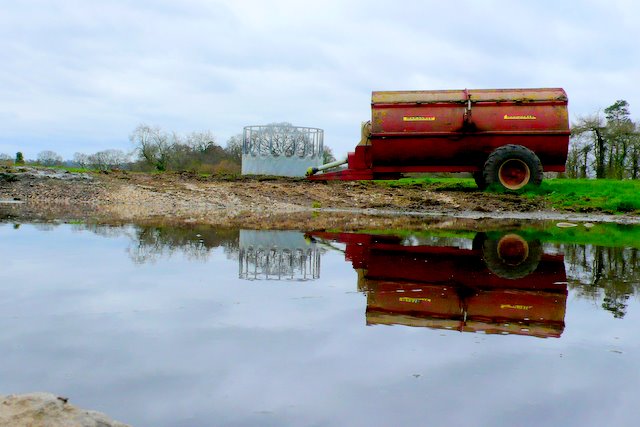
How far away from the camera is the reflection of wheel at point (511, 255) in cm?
559

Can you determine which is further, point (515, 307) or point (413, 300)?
point (413, 300)

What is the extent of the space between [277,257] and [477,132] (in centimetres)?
1078

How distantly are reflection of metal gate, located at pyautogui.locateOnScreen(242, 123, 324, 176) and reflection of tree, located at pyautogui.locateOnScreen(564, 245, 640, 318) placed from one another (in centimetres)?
1756

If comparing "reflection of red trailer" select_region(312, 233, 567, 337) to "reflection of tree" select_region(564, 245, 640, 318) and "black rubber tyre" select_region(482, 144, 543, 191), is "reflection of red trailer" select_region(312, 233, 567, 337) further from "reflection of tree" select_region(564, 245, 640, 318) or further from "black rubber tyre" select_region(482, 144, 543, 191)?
"black rubber tyre" select_region(482, 144, 543, 191)

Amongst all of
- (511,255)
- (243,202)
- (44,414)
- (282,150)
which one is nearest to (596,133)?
(282,150)

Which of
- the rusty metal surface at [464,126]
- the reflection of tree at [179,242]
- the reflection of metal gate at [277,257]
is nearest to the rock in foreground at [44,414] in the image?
the reflection of metal gate at [277,257]

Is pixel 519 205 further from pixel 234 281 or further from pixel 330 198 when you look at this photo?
pixel 234 281

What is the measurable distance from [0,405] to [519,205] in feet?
44.5

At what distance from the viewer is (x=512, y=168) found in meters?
16.0

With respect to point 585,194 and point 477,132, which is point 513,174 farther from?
point 585,194

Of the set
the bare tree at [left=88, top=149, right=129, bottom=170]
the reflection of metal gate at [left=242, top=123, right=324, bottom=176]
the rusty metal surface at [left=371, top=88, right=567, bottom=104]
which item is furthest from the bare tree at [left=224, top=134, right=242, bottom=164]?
the rusty metal surface at [left=371, top=88, right=567, bottom=104]

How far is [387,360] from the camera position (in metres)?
2.93

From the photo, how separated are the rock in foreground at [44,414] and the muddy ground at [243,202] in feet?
26.2

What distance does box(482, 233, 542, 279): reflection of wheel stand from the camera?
559 centimetres
